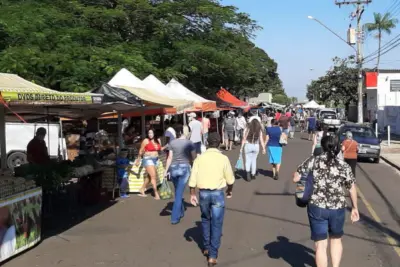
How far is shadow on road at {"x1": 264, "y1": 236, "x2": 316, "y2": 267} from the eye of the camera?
6.45m

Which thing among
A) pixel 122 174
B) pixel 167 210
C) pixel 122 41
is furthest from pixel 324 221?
pixel 122 41

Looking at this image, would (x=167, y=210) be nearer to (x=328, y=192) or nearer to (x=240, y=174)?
(x=328, y=192)

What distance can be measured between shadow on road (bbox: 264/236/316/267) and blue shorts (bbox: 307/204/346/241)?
1118 mm

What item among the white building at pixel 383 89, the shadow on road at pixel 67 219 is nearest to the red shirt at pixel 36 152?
the shadow on road at pixel 67 219

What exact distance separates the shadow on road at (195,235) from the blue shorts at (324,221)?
222 centimetres

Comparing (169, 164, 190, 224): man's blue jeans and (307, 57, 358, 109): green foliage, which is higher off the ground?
(307, 57, 358, 109): green foliage

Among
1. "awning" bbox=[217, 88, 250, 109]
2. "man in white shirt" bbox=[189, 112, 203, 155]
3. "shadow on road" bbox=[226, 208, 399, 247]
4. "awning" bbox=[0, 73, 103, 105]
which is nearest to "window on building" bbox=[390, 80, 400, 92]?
"awning" bbox=[217, 88, 250, 109]

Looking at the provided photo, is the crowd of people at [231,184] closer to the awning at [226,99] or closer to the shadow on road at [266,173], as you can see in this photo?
the shadow on road at [266,173]

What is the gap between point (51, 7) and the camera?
21.0m

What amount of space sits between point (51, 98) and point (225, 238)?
10.7 feet

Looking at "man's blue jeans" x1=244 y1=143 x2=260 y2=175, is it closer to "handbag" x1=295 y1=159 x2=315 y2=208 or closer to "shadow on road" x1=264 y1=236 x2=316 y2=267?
"shadow on road" x1=264 y1=236 x2=316 y2=267

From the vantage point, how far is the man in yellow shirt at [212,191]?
20.8 ft

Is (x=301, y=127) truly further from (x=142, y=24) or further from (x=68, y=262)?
(x=68, y=262)

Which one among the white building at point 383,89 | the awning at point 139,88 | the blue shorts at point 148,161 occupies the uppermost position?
the white building at point 383,89
